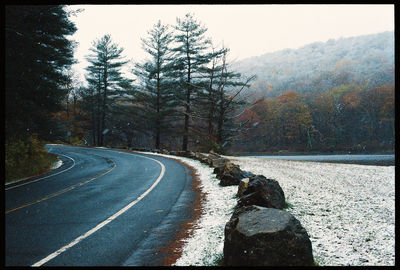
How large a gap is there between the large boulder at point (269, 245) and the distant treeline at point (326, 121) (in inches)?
2088

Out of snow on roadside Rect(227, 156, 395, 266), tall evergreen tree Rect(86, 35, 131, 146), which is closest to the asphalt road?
snow on roadside Rect(227, 156, 395, 266)

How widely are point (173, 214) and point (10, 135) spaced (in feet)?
37.1

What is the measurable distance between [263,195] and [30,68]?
1279 centimetres

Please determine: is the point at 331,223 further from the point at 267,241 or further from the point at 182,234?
the point at 182,234

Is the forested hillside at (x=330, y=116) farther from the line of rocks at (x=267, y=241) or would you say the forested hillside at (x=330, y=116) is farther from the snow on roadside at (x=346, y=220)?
the line of rocks at (x=267, y=241)

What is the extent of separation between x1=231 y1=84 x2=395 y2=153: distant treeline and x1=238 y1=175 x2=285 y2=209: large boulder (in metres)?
50.4

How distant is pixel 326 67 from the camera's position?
3856 inches

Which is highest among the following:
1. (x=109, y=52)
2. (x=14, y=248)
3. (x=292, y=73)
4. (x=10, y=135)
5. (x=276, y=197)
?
(x=292, y=73)

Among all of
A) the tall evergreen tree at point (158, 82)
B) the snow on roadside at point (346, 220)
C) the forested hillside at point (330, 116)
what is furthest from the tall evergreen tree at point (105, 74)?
the snow on roadside at point (346, 220)

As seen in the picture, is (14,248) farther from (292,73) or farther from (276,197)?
(292,73)

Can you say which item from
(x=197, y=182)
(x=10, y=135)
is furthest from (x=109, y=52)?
(x=197, y=182)

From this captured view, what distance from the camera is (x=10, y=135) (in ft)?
43.8

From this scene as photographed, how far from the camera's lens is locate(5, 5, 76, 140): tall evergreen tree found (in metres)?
10.9

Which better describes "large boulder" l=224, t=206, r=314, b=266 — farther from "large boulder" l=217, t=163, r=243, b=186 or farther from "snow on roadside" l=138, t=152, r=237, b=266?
"large boulder" l=217, t=163, r=243, b=186
